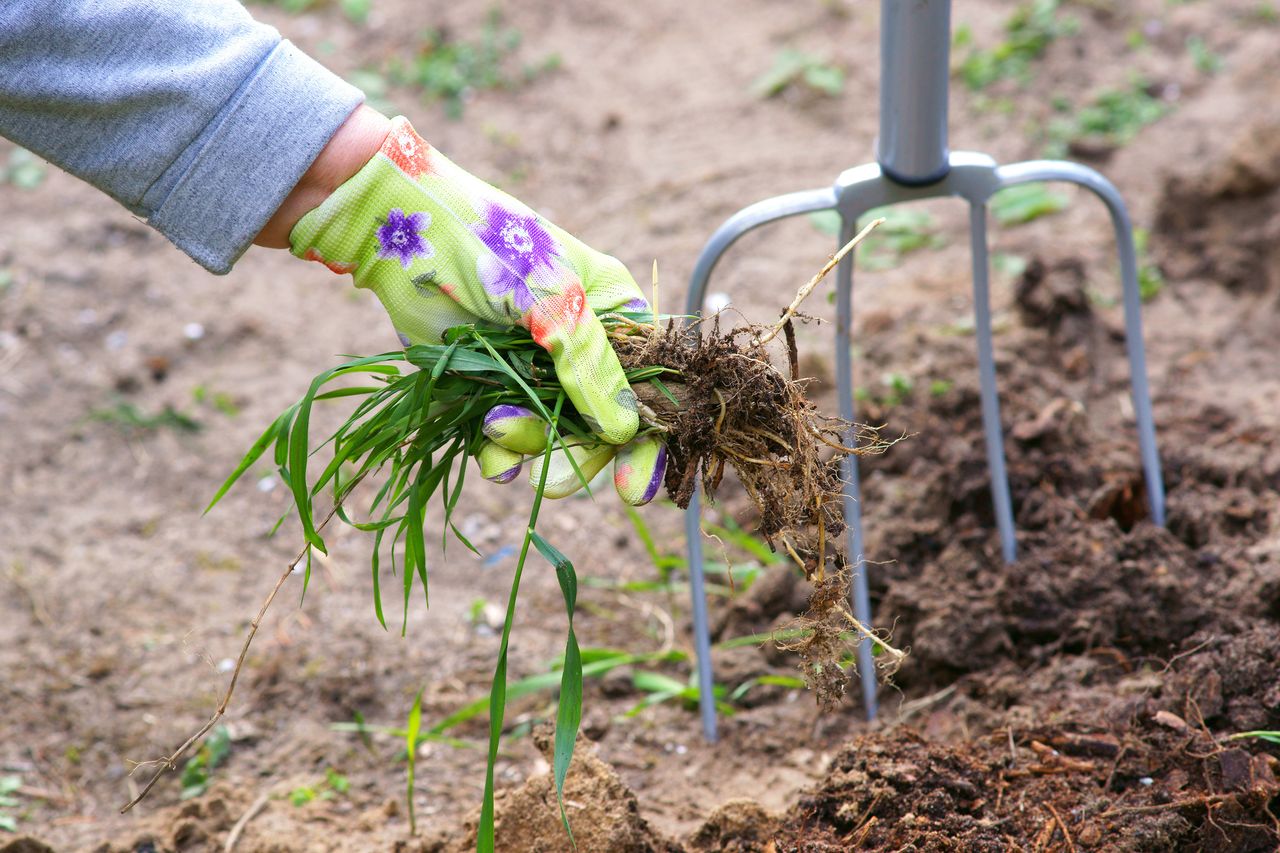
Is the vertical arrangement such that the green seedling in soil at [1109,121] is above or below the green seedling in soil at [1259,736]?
above

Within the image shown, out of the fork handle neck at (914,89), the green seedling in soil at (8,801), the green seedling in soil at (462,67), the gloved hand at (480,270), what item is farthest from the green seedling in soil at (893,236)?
Answer: the green seedling in soil at (8,801)

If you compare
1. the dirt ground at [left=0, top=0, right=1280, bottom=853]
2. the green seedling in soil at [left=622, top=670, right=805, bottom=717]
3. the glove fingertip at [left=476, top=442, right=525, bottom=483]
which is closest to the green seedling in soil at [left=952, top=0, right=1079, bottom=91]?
the dirt ground at [left=0, top=0, right=1280, bottom=853]

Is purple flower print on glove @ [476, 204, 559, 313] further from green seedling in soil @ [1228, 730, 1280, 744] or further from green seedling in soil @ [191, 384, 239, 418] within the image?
green seedling in soil @ [191, 384, 239, 418]

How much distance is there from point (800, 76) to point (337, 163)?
315 centimetres

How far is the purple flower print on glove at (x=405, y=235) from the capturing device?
173 cm

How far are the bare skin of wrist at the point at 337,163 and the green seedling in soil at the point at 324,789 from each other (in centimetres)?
112

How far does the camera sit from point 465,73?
4.76 m

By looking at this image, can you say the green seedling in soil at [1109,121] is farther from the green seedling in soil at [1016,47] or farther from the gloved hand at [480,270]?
the gloved hand at [480,270]

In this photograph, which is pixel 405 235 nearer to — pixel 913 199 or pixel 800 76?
pixel 913 199

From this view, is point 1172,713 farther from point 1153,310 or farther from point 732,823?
point 1153,310

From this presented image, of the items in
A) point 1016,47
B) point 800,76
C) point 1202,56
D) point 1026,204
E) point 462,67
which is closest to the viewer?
point 1026,204

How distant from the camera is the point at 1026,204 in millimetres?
3666

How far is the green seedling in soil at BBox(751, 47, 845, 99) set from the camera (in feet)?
14.4

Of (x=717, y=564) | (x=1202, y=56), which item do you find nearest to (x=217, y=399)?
(x=717, y=564)
